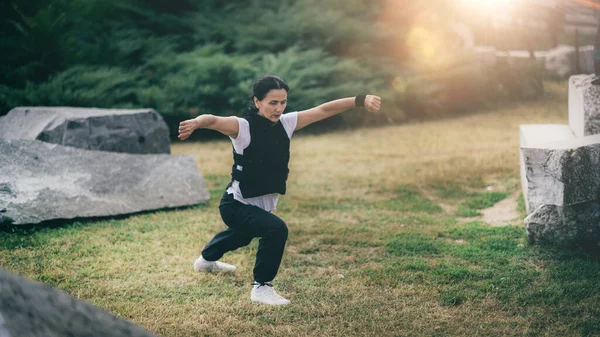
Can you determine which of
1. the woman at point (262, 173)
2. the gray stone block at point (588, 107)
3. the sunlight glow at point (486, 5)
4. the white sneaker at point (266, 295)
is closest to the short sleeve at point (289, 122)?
the woman at point (262, 173)

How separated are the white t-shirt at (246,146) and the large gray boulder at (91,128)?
115 inches

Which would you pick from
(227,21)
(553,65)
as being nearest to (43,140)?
(227,21)

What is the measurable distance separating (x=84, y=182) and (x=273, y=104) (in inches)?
101

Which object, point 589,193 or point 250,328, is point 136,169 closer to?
point 250,328

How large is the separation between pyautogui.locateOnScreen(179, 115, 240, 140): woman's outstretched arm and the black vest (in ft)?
0.44

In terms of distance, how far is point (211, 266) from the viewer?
4.42 meters

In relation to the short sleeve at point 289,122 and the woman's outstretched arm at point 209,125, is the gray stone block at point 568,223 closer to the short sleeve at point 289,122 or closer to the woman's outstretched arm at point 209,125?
the short sleeve at point 289,122

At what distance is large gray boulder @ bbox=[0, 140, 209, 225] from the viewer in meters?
5.30

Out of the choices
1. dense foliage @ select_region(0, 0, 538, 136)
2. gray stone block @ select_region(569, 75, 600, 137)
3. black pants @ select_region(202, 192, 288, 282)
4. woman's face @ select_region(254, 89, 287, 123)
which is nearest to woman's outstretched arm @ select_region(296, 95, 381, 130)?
woman's face @ select_region(254, 89, 287, 123)

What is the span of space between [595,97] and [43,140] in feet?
16.8

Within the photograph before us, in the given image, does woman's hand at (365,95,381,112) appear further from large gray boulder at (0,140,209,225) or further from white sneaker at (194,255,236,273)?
large gray boulder at (0,140,209,225)

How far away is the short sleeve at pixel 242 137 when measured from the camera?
391 centimetres

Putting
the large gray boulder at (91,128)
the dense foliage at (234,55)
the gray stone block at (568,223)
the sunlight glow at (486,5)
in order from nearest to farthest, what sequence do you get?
1. the gray stone block at (568,223)
2. the large gray boulder at (91,128)
3. the dense foliage at (234,55)
4. the sunlight glow at (486,5)

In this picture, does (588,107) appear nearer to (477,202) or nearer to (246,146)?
(477,202)
